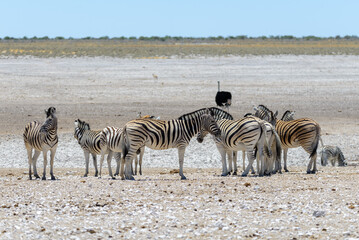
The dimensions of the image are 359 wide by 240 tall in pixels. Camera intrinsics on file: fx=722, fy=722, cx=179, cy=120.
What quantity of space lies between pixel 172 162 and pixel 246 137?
5527mm

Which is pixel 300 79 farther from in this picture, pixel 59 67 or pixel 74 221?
pixel 74 221

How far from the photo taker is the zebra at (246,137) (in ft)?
46.5

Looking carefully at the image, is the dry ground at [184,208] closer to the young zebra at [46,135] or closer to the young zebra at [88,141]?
the young zebra at [46,135]

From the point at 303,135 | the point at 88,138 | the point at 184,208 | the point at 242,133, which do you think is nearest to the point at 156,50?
the point at 88,138

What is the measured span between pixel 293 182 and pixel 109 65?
110 ft

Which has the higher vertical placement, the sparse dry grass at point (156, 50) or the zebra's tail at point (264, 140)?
the sparse dry grass at point (156, 50)

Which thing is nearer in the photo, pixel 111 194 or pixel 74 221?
pixel 74 221

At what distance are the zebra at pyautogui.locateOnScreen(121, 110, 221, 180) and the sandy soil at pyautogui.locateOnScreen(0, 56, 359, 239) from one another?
0.70m

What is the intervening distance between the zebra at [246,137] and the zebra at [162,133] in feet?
0.78

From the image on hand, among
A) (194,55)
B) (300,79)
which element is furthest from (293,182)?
(194,55)

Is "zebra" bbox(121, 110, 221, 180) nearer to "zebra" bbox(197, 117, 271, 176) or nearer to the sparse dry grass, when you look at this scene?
"zebra" bbox(197, 117, 271, 176)

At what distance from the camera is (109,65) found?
4541cm

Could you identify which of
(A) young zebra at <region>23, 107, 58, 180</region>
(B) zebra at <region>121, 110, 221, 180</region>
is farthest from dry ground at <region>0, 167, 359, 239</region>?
(A) young zebra at <region>23, 107, 58, 180</region>

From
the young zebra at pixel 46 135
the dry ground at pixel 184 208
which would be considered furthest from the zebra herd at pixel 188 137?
the dry ground at pixel 184 208
